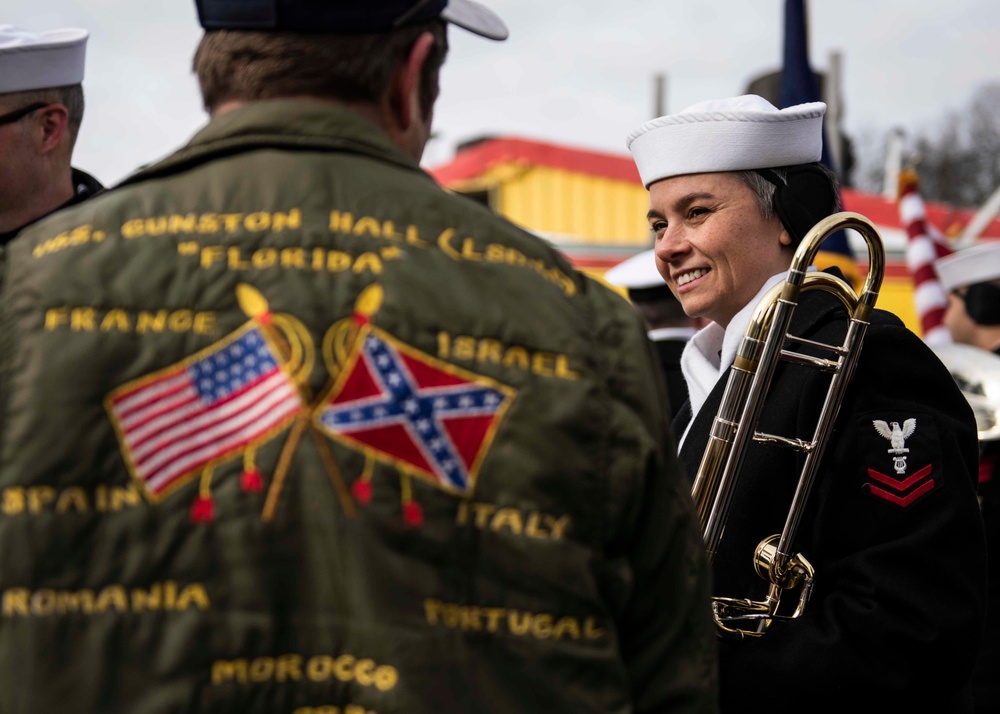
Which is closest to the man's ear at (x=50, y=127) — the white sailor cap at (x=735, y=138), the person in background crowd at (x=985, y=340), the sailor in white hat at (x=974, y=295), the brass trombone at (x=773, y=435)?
the white sailor cap at (x=735, y=138)

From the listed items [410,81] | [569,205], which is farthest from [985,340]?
[569,205]

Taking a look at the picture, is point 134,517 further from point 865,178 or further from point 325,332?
point 865,178

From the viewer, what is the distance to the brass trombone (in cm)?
225

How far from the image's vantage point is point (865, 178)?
128ft

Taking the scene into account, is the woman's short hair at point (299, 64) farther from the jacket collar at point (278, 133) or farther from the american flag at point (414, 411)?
the american flag at point (414, 411)

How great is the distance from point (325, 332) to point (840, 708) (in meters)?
1.41

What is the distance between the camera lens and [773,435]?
234cm

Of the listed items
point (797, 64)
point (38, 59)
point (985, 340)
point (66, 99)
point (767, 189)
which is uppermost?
point (797, 64)

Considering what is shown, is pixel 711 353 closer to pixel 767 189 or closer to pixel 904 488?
pixel 767 189

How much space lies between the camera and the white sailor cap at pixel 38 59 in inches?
124

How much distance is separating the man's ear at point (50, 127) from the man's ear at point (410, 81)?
A: 6.40 ft

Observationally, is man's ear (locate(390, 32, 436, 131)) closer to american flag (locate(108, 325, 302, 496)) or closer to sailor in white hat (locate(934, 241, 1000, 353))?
Answer: american flag (locate(108, 325, 302, 496))

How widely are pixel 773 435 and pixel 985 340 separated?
376 cm

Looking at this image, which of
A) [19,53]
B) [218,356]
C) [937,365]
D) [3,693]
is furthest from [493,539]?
[19,53]
